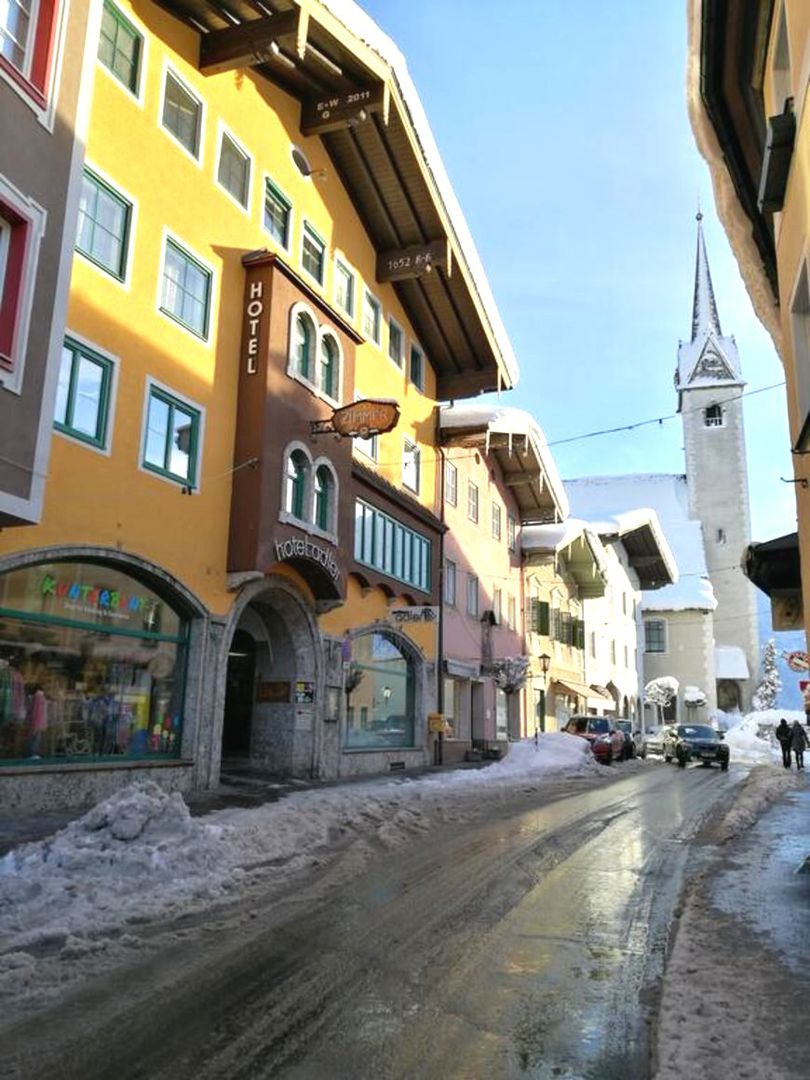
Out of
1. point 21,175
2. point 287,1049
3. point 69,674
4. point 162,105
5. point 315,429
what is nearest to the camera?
point 287,1049

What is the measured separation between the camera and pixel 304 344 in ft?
60.4

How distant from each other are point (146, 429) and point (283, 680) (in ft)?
22.1

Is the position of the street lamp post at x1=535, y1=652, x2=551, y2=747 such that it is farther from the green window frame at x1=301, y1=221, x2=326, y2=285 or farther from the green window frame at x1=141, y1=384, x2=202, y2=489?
the green window frame at x1=141, y1=384, x2=202, y2=489

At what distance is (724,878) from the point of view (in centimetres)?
892

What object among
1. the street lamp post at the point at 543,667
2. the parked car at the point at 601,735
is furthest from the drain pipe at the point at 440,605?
the street lamp post at the point at 543,667

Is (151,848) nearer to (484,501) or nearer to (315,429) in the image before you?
(315,429)

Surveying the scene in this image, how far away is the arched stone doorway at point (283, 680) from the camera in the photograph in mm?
18172

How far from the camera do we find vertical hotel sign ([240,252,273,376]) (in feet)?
54.6

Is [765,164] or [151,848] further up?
[765,164]

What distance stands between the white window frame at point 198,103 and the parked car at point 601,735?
73.9 ft

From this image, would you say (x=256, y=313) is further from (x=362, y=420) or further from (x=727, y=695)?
(x=727, y=695)

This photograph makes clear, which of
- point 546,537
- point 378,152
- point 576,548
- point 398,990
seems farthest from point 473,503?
point 398,990

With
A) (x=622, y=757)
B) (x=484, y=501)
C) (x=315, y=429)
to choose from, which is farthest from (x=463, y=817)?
(x=622, y=757)

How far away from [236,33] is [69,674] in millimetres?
12027
